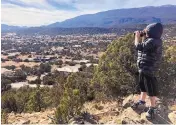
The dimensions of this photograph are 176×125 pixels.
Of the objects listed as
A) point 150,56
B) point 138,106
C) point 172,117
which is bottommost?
point 172,117

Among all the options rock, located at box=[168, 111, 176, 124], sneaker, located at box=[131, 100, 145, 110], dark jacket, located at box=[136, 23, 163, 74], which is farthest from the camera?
sneaker, located at box=[131, 100, 145, 110]

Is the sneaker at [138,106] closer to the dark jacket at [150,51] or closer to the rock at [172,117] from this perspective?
the rock at [172,117]

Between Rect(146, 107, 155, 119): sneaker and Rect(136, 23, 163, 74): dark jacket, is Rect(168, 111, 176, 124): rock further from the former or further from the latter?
Rect(136, 23, 163, 74): dark jacket

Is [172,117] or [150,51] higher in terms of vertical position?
[150,51]

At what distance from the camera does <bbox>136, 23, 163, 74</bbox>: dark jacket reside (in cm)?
512

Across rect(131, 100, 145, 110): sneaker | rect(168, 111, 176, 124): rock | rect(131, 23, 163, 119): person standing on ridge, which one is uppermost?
rect(131, 23, 163, 119): person standing on ridge

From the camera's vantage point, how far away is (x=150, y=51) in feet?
16.8

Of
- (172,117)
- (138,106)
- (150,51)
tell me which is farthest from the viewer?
(138,106)

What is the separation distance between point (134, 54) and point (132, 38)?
0.66m

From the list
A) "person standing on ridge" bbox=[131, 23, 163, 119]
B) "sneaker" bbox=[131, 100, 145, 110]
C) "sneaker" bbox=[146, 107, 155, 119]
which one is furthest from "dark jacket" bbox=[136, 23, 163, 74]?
"sneaker" bbox=[131, 100, 145, 110]

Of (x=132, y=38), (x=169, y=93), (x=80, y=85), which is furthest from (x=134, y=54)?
(x=80, y=85)

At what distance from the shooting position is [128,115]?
557 centimetres

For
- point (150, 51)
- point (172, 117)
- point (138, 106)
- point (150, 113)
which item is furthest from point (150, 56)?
point (172, 117)

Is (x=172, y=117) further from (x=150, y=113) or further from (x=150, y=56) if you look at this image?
(x=150, y=56)
